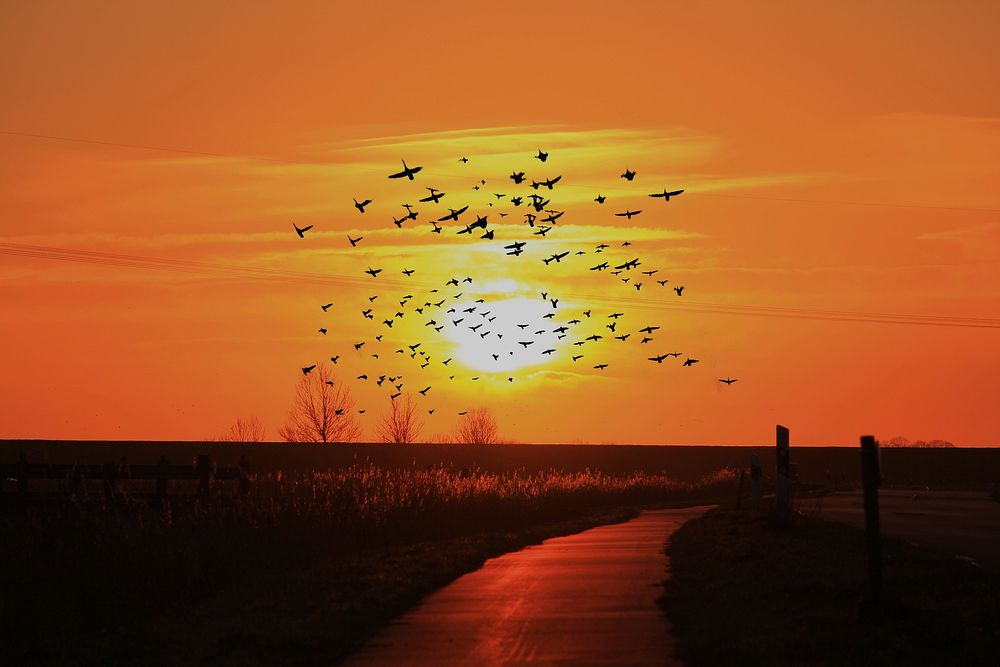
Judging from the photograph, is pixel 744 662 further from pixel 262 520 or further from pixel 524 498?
pixel 524 498

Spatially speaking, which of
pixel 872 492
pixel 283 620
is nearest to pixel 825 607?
pixel 872 492

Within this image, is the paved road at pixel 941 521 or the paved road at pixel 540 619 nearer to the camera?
the paved road at pixel 540 619

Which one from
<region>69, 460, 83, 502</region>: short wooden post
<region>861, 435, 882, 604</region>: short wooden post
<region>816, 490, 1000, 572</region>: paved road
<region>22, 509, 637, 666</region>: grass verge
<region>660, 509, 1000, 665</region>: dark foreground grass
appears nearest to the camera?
<region>660, 509, 1000, 665</region>: dark foreground grass

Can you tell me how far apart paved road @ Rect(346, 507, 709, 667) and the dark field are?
9364 cm

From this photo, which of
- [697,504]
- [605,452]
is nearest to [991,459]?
[605,452]

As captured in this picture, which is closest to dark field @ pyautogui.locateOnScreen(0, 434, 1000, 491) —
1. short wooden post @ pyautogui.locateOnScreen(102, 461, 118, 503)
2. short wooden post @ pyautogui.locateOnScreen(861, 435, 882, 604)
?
short wooden post @ pyautogui.locateOnScreen(102, 461, 118, 503)

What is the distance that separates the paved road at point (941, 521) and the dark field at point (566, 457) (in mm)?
69103

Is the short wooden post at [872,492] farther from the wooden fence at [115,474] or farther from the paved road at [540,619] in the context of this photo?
the wooden fence at [115,474]

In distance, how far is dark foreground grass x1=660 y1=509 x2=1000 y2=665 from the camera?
12.0 m

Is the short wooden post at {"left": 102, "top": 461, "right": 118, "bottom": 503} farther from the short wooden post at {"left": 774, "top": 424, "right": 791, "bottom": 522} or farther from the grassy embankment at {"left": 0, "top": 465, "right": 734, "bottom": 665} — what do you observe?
the short wooden post at {"left": 774, "top": 424, "right": 791, "bottom": 522}

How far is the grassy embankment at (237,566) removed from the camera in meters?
14.0

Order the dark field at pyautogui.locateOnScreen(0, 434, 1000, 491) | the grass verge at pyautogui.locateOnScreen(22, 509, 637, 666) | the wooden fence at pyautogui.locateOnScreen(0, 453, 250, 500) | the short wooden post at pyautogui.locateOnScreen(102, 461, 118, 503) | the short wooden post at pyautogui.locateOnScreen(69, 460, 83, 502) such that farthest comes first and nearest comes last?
the dark field at pyautogui.locateOnScreen(0, 434, 1000, 491), the wooden fence at pyautogui.locateOnScreen(0, 453, 250, 500), the short wooden post at pyautogui.locateOnScreen(102, 461, 118, 503), the short wooden post at pyautogui.locateOnScreen(69, 460, 83, 502), the grass verge at pyautogui.locateOnScreen(22, 509, 637, 666)

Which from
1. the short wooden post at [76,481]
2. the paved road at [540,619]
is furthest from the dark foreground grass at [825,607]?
the short wooden post at [76,481]

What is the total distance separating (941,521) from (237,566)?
18780mm
